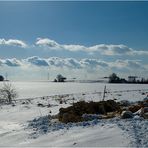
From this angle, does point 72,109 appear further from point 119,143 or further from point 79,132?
point 119,143

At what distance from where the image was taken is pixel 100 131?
961 centimetres

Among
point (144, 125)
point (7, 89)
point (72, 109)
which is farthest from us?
point (7, 89)

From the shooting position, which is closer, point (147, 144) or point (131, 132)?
point (147, 144)

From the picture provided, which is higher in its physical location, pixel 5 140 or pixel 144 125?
pixel 144 125

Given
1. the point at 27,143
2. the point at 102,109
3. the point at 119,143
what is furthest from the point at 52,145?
the point at 102,109

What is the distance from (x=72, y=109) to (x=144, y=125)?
628 centimetres

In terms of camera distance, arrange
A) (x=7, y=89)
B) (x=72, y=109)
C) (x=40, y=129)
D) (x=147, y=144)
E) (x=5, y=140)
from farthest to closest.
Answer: (x=7, y=89) → (x=72, y=109) → (x=40, y=129) → (x=5, y=140) → (x=147, y=144)

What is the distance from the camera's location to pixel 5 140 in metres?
10.7

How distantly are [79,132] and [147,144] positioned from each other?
2.84 meters

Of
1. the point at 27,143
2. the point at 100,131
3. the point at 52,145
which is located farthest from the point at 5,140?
the point at 100,131

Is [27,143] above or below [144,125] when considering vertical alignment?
below

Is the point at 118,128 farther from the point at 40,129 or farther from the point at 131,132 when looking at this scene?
the point at 40,129

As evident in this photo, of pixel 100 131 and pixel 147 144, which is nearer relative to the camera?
pixel 147 144

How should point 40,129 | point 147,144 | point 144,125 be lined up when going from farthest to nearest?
1. point 40,129
2. point 144,125
3. point 147,144
